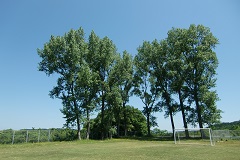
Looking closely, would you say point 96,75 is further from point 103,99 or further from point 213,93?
point 213,93

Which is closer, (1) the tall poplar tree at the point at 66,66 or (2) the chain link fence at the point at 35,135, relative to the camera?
(2) the chain link fence at the point at 35,135

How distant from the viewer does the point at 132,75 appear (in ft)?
149

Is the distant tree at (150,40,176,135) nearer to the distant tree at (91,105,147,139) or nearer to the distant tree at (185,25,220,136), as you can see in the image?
the distant tree at (185,25,220,136)

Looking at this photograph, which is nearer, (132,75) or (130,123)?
(132,75)

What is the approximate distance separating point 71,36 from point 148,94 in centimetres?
2004

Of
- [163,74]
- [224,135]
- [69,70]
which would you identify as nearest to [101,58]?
[69,70]

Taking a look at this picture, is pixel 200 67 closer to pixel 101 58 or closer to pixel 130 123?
pixel 101 58

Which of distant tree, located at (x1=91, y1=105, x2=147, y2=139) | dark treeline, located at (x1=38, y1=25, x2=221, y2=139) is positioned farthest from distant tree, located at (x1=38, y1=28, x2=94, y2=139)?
distant tree, located at (x1=91, y1=105, x2=147, y2=139)

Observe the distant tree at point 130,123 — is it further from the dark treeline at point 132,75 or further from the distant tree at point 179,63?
the distant tree at point 179,63

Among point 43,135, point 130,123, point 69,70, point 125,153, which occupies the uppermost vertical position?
point 69,70

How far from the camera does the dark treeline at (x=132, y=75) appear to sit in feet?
112

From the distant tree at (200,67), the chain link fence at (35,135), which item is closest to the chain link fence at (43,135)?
the chain link fence at (35,135)

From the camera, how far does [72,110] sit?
33406 mm

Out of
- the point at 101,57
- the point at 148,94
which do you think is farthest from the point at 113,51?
the point at 148,94
